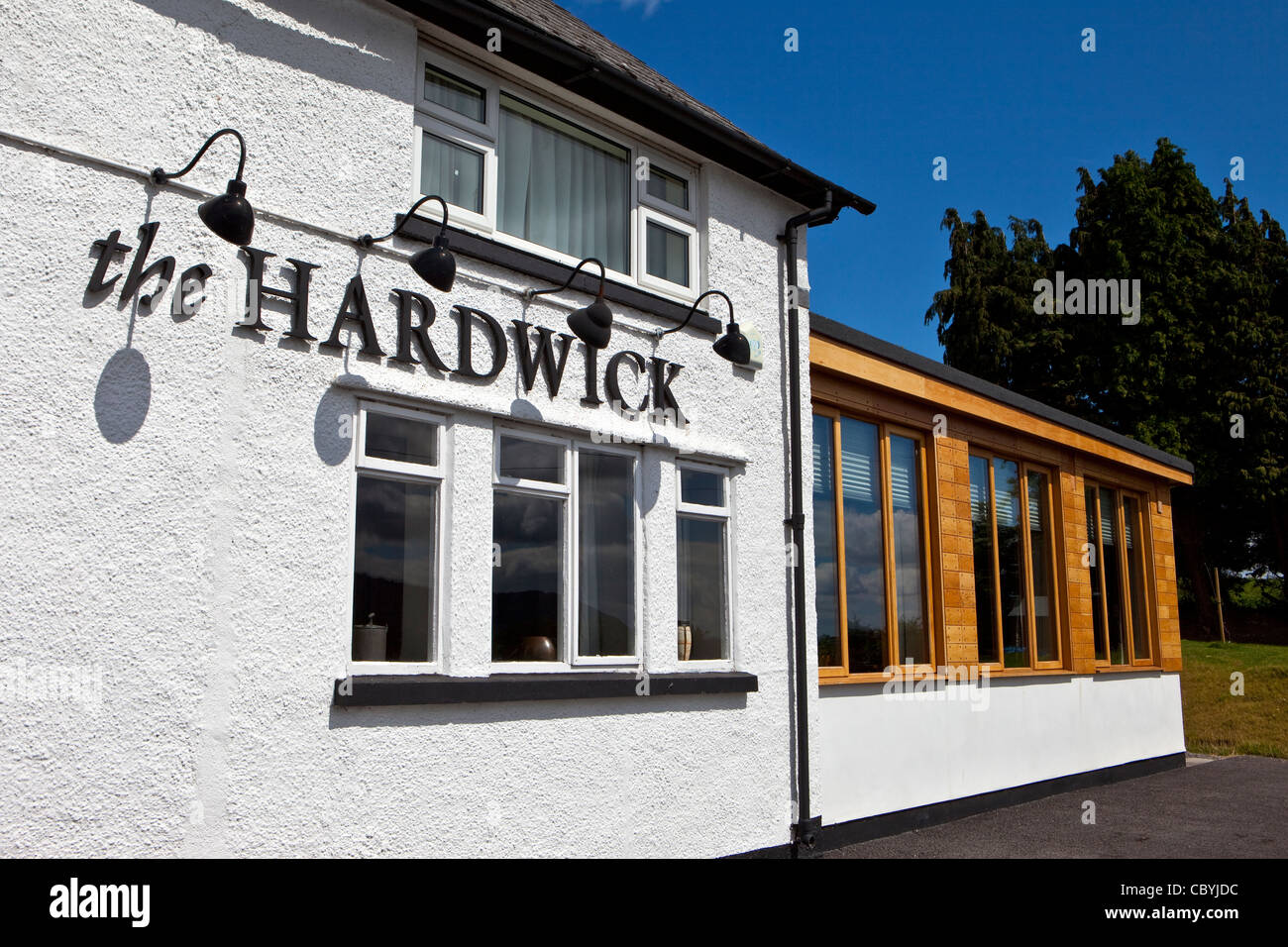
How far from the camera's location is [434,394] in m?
6.38

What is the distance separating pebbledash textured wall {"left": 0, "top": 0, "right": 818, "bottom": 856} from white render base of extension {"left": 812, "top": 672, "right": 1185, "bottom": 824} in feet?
7.35

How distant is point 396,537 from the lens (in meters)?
6.29

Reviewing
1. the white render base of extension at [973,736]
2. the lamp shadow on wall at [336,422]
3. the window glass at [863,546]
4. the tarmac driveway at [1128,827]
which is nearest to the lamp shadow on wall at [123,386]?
the lamp shadow on wall at [336,422]

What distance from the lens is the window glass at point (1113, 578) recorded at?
13.9m

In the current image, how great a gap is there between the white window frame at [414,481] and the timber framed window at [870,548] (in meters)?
3.86

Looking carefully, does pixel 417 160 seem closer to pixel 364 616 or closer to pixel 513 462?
pixel 513 462

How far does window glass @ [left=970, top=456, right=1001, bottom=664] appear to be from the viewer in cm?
1130

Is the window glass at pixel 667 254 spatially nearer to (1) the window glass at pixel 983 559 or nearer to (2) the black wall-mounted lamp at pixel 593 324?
(2) the black wall-mounted lamp at pixel 593 324

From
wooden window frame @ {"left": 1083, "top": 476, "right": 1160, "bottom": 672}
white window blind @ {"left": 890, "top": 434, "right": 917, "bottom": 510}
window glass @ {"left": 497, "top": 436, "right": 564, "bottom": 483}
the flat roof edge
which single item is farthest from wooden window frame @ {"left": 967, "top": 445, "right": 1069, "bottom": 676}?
window glass @ {"left": 497, "top": 436, "right": 564, "bottom": 483}

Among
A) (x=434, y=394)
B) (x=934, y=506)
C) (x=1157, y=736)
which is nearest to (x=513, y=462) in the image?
(x=434, y=394)

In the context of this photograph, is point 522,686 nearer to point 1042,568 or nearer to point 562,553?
point 562,553

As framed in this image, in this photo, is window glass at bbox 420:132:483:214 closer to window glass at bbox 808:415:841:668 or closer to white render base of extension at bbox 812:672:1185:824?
window glass at bbox 808:415:841:668

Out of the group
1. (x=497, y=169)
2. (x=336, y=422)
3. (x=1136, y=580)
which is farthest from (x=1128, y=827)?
Result: (x=336, y=422)
